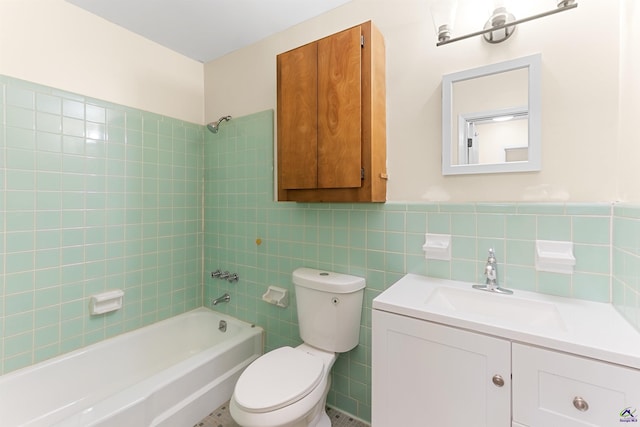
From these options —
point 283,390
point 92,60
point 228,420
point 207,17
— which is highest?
point 207,17

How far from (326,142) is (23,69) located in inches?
63.6

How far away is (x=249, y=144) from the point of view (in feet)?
6.55

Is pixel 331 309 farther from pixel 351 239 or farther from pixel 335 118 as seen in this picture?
pixel 335 118

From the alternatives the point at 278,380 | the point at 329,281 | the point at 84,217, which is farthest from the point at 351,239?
the point at 84,217

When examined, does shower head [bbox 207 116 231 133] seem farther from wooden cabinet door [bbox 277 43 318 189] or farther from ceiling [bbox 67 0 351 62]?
wooden cabinet door [bbox 277 43 318 189]

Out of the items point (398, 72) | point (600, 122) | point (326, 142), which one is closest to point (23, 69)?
point (326, 142)

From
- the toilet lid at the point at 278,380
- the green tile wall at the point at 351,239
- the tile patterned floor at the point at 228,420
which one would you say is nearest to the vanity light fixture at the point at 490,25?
the green tile wall at the point at 351,239

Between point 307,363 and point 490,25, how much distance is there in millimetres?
1699

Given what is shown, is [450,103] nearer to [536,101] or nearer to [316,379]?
[536,101]

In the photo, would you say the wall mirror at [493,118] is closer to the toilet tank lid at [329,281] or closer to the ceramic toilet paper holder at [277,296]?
the toilet tank lid at [329,281]

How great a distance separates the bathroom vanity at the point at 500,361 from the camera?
714 mm

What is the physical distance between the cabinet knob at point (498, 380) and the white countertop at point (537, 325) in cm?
12

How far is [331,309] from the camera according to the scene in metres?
1.44

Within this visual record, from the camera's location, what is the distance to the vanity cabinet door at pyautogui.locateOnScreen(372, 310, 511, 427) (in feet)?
2.77
